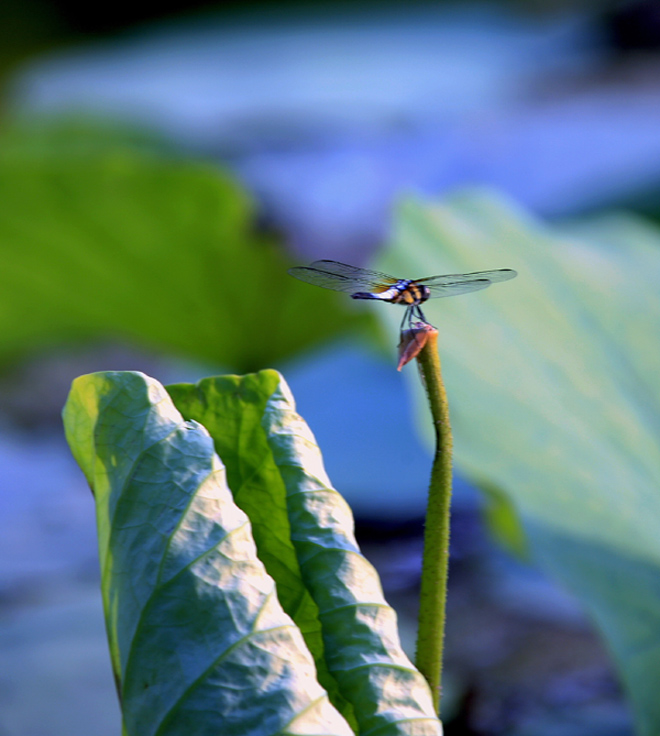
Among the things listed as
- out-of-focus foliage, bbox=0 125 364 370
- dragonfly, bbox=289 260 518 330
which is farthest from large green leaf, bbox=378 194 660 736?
out-of-focus foliage, bbox=0 125 364 370

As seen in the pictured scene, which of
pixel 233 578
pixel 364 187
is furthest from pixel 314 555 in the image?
pixel 364 187

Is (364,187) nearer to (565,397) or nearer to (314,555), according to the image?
(565,397)

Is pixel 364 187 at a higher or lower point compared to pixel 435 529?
higher

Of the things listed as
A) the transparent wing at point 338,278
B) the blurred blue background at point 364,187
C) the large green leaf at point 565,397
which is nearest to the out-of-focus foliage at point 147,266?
the blurred blue background at point 364,187

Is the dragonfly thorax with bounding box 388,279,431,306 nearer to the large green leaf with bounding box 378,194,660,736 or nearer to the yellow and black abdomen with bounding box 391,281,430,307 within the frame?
the yellow and black abdomen with bounding box 391,281,430,307

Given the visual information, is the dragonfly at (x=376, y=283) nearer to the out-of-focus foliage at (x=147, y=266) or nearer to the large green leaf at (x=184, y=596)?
the large green leaf at (x=184, y=596)

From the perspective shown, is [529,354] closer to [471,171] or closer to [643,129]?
[471,171]

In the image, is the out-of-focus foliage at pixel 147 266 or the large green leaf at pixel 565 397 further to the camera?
the out-of-focus foliage at pixel 147 266
